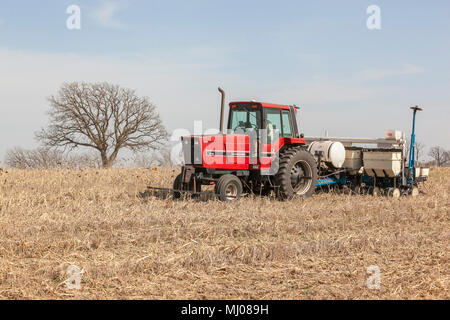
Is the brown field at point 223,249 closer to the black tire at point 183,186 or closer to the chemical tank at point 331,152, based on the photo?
the black tire at point 183,186

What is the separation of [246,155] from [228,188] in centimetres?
99

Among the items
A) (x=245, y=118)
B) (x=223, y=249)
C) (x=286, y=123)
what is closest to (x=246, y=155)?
(x=245, y=118)

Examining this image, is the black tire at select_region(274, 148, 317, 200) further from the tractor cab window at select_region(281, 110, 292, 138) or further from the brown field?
the brown field

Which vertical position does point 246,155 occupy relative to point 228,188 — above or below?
above

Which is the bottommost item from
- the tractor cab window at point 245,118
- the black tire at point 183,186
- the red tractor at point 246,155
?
the black tire at point 183,186

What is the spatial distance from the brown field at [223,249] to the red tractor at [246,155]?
80 centimetres

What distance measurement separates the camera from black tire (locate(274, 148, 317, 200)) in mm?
11164

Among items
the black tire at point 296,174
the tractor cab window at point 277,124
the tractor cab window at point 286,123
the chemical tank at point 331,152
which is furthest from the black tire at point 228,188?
the chemical tank at point 331,152

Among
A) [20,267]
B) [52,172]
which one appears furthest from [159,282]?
[52,172]

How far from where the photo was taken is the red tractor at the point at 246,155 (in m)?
10.8

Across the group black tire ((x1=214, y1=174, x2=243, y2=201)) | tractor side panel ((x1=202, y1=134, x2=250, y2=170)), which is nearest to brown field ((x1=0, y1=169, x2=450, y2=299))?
black tire ((x1=214, y1=174, x2=243, y2=201))

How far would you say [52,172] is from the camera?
48.6ft

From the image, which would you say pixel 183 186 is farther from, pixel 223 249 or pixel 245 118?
pixel 223 249

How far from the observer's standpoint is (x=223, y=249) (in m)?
6.10
